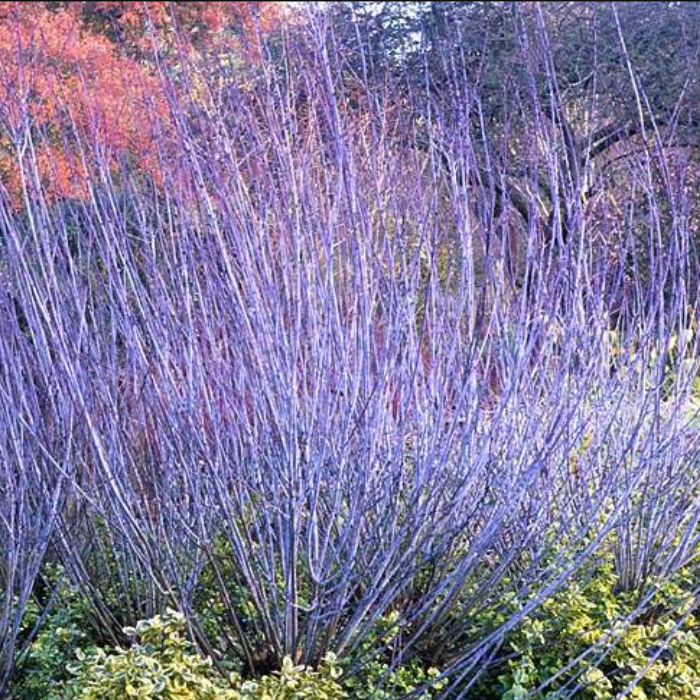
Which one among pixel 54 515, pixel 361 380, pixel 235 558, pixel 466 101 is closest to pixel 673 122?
pixel 466 101

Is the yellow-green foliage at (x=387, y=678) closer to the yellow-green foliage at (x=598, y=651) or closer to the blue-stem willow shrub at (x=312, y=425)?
the blue-stem willow shrub at (x=312, y=425)

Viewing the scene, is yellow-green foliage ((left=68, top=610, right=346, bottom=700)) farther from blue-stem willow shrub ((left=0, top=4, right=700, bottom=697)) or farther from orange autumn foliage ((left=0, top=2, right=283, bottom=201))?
orange autumn foliage ((left=0, top=2, right=283, bottom=201))

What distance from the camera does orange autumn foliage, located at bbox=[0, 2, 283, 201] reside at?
3109mm

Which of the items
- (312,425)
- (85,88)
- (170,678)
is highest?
(85,88)

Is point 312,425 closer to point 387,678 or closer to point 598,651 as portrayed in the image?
point 387,678

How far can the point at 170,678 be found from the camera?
2596 mm

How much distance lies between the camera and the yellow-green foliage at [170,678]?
2486 mm

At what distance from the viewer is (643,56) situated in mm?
8141

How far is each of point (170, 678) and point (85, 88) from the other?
1.80 meters

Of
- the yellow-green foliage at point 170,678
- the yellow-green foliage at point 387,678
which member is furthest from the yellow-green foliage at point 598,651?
the yellow-green foliage at point 170,678

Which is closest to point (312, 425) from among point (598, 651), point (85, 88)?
point (598, 651)

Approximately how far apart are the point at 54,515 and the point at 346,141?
148 centimetres

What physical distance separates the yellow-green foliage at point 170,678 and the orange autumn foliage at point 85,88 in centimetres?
127

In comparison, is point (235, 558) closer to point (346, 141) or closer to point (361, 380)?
point (361, 380)
